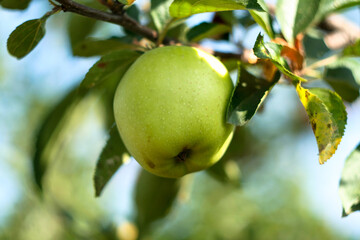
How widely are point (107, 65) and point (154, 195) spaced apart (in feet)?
2.03

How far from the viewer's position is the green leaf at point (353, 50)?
97 cm

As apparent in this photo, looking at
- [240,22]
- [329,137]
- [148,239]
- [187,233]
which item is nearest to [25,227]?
[187,233]

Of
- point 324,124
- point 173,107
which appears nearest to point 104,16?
point 173,107

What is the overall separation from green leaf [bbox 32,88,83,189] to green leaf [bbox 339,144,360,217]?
0.69 metres

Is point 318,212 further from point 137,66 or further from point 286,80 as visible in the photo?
point 137,66

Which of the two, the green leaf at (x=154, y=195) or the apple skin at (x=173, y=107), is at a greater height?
the apple skin at (x=173, y=107)

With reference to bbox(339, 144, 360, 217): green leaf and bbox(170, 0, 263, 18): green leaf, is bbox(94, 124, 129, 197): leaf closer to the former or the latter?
bbox(170, 0, 263, 18): green leaf

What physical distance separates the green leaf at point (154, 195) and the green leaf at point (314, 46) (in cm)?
59

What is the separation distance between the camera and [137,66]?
79cm

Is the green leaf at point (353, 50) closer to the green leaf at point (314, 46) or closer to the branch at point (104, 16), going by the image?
the green leaf at point (314, 46)

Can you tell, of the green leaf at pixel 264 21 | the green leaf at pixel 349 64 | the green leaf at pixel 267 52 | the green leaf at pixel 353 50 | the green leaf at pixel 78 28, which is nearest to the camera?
the green leaf at pixel 267 52

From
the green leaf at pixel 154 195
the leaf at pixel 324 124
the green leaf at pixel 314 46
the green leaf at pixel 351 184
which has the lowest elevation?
the green leaf at pixel 154 195

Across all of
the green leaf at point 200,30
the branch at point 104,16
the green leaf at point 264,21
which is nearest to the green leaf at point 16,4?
the branch at point 104,16

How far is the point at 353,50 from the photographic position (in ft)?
3.24
